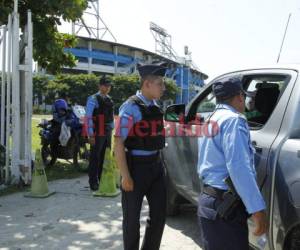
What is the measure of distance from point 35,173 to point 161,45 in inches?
4246

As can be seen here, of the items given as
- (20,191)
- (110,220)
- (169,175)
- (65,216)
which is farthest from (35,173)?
(169,175)

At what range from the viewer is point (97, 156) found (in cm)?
688

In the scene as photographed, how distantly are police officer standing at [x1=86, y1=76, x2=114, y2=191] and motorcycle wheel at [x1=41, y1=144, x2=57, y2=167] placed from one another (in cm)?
224

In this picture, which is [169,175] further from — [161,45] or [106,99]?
[161,45]

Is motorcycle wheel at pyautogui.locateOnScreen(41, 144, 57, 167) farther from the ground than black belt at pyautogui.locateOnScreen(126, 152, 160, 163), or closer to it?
closer to it

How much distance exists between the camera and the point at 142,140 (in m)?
3.56

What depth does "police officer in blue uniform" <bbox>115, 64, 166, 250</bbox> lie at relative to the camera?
3.50 m

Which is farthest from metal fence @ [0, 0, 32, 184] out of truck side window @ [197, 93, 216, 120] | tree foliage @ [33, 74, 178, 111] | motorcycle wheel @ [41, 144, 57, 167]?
tree foliage @ [33, 74, 178, 111]

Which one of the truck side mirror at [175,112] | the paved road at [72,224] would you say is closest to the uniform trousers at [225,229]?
the paved road at [72,224]

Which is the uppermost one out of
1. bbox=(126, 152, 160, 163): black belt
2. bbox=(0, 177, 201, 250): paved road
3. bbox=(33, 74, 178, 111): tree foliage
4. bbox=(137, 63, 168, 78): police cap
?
bbox=(33, 74, 178, 111): tree foliage

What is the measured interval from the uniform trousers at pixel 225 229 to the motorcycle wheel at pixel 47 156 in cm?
674

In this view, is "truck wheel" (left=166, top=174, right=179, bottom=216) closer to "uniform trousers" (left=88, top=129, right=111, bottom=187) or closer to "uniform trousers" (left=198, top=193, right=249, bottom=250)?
"uniform trousers" (left=88, top=129, right=111, bottom=187)

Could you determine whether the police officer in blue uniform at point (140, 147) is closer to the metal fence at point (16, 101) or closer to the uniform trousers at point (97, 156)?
the uniform trousers at point (97, 156)

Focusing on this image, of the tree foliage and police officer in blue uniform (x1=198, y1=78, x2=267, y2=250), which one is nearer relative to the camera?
police officer in blue uniform (x1=198, y1=78, x2=267, y2=250)
